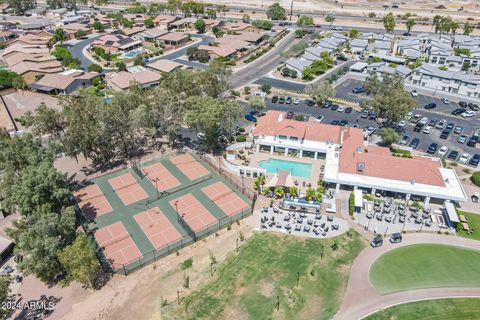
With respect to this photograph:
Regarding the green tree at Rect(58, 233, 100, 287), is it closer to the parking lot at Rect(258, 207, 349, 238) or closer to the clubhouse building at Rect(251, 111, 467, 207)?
the parking lot at Rect(258, 207, 349, 238)

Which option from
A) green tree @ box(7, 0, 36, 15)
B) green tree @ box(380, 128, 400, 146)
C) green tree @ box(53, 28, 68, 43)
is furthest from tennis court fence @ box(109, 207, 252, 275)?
green tree @ box(7, 0, 36, 15)

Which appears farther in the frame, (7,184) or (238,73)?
(238,73)

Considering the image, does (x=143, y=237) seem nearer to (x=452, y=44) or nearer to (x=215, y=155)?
(x=215, y=155)

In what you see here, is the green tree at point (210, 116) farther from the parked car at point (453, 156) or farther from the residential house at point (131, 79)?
the parked car at point (453, 156)

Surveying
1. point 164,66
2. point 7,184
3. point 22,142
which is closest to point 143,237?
point 7,184

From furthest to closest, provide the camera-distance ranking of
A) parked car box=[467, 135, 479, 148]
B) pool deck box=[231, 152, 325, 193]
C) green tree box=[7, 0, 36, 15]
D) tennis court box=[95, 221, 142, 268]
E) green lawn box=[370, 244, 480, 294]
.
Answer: green tree box=[7, 0, 36, 15] < parked car box=[467, 135, 479, 148] < pool deck box=[231, 152, 325, 193] < tennis court box=[95, 221, 142, 268] < green lawn box=[370, 244, 480, 294]

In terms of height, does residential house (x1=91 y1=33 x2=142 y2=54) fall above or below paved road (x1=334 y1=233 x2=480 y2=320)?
above
